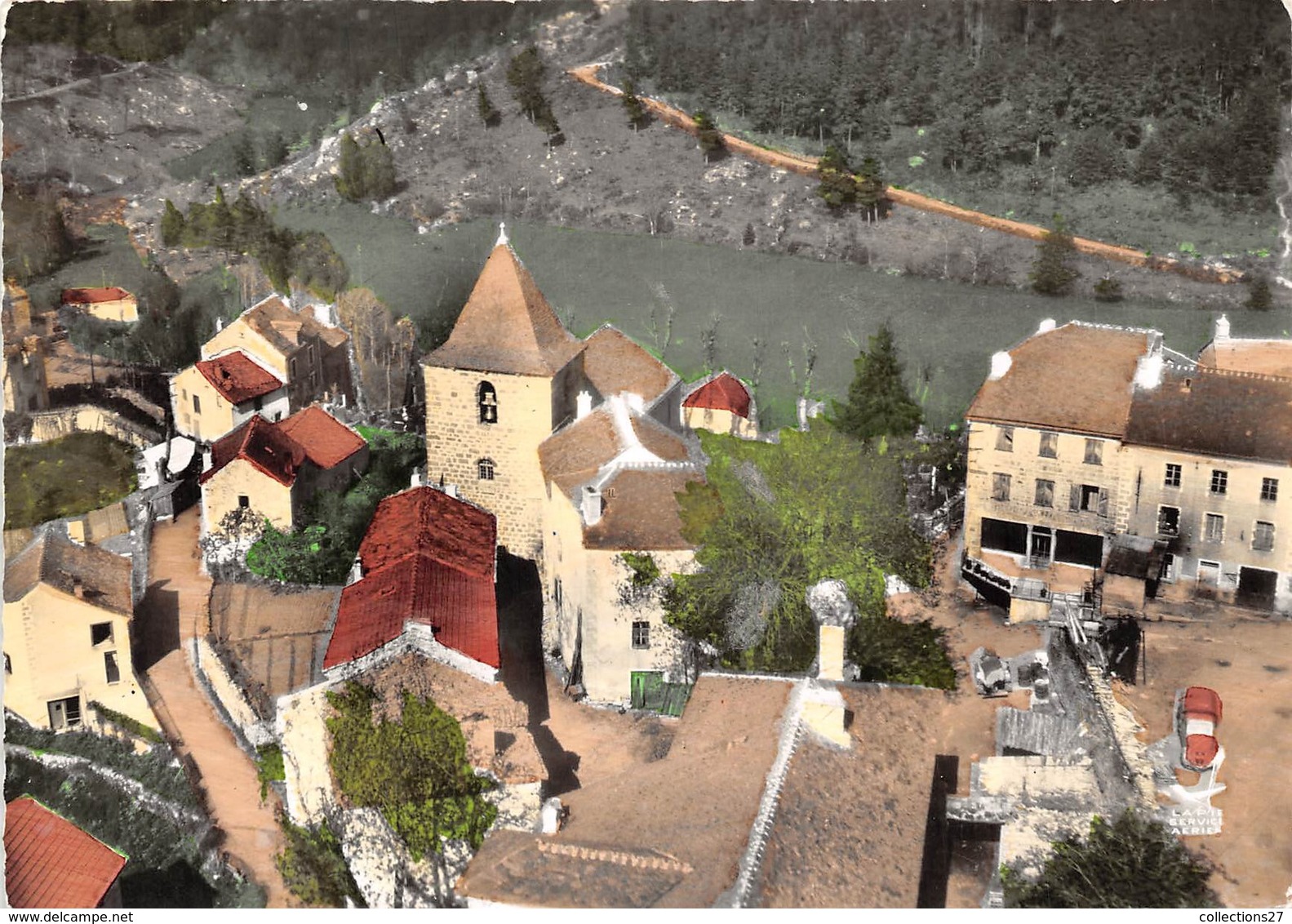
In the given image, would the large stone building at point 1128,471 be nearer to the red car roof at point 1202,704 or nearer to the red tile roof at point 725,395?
the red car roof at point 1202,704

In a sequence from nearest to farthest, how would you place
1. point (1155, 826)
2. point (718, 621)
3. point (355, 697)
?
point (1155, 826), point (355, 697), point (718, 621)

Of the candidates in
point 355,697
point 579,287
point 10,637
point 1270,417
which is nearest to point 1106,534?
point 1270,417

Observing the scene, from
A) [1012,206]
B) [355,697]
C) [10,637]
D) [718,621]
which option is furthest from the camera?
[1012,206]

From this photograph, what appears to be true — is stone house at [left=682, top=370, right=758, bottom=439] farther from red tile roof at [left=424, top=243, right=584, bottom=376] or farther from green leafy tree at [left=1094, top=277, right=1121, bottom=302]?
green leafy tree at [left=1094, top=277, right=1121, bottom=302]

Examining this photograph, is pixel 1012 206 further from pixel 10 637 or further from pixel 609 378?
pixel 10 637

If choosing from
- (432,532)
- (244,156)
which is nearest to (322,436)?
(432,532)
